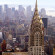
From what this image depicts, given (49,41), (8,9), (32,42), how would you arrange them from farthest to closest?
1. (8,9)
2. (49,41)
3. (32,42)

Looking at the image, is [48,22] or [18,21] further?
[18,21]

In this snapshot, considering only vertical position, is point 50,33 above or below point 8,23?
below

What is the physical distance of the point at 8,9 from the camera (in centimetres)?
486

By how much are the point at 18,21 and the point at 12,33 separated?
1.61ft

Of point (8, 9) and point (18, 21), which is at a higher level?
point (8, 9)

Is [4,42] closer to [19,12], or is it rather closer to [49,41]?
[19,12]

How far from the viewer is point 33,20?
412cm

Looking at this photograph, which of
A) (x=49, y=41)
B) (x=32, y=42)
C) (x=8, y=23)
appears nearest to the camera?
(x=32, y=42)

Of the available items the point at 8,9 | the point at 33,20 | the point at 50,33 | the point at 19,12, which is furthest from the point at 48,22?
the point at 8,9

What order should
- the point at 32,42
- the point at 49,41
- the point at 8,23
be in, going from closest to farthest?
the point at 32,42 < the point at 49,41 < the point at 8,23

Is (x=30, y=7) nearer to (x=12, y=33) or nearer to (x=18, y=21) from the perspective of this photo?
(x=18, y=21)

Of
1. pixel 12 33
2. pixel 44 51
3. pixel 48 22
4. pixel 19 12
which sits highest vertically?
pixel 19 12

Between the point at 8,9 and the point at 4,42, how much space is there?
3.45ft

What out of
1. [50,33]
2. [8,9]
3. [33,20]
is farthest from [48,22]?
[8,9]
